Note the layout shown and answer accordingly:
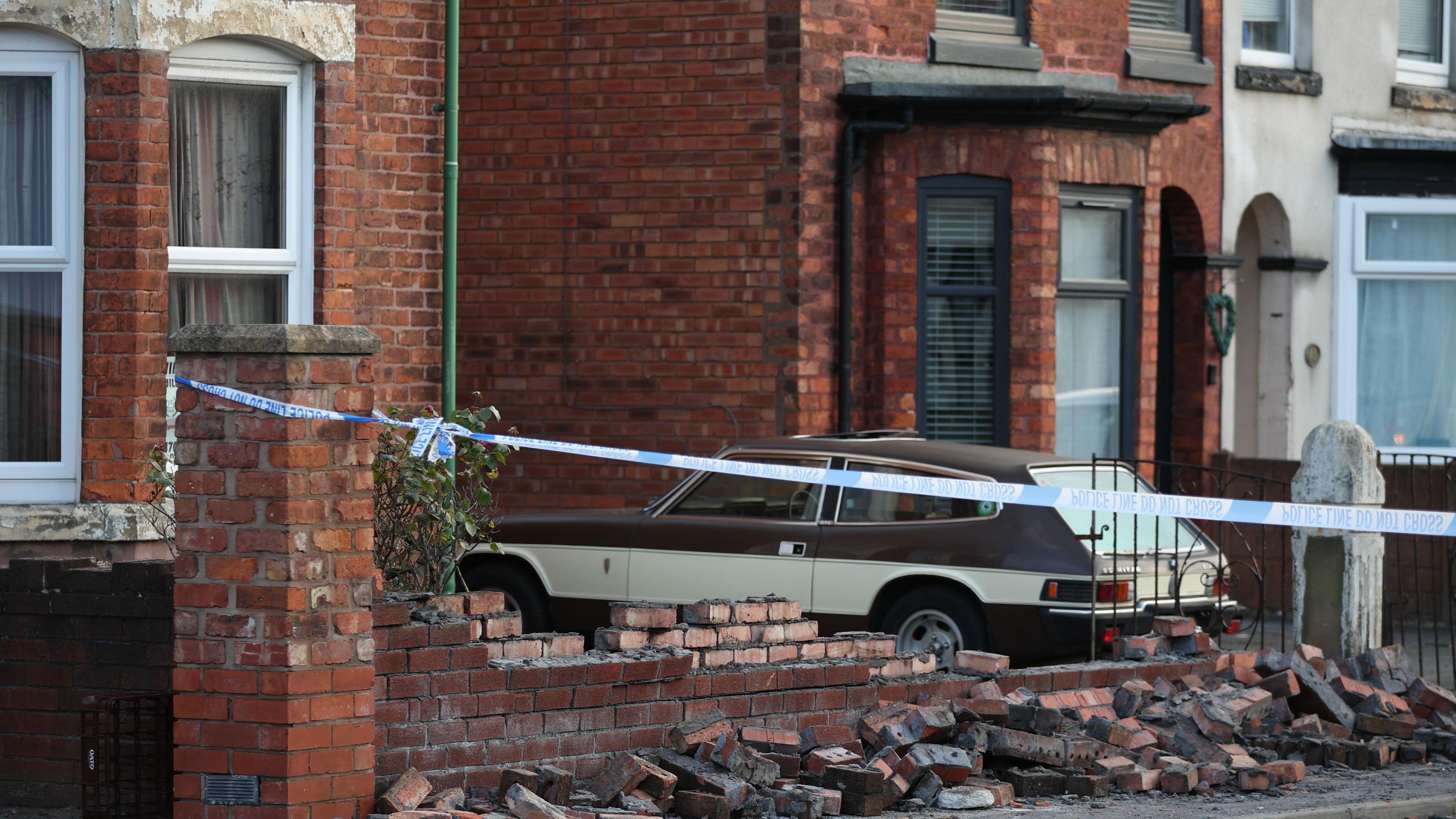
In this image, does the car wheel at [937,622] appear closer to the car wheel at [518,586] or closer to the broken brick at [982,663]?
the broken brick at [982,663]

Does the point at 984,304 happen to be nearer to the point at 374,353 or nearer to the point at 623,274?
the point at 623,274

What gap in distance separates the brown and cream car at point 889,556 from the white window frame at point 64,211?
3.07 metres

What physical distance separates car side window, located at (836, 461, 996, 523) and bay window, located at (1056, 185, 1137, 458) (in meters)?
3.57

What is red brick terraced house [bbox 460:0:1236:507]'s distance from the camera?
40.2 ft

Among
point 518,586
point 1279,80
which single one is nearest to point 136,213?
point 518,586

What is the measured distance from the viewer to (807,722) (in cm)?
795

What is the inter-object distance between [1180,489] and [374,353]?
1010 centimetres

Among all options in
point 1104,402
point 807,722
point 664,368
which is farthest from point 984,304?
point 807,722

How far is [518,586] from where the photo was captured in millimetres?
10688

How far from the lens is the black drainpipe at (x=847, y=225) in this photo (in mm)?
12344

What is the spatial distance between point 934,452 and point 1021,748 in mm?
2729

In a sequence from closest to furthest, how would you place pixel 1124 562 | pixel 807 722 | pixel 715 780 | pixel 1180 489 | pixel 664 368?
pixel 715 780 → pixel 807 722 → pixel 1124 562 → pixel 664 368 → pixel 1180 489

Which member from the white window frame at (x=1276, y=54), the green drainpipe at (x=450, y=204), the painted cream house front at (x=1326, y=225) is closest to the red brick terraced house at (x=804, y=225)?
the white window frame at (x=1276, y=54)

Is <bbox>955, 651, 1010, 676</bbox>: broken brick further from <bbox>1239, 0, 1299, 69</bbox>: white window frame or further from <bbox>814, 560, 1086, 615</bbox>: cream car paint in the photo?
<bbox>1239, 0, 1299, 69</bbox>: white window frame
